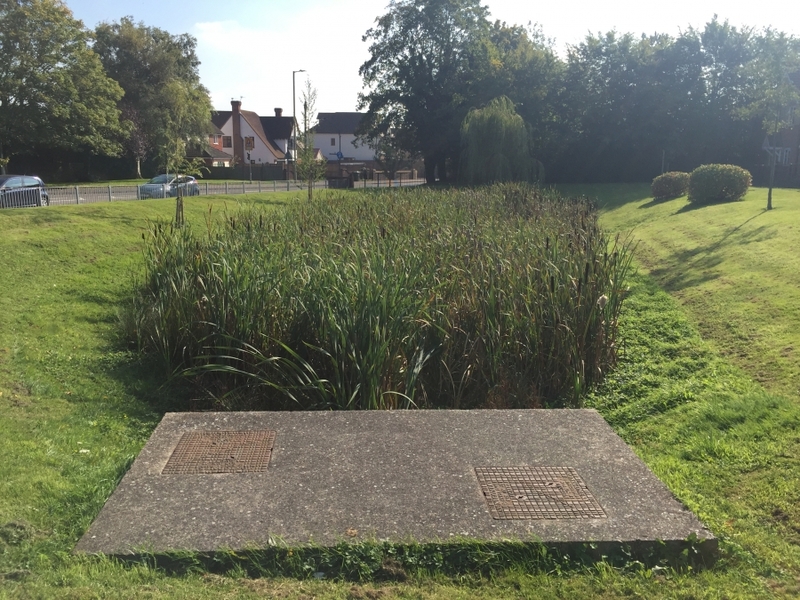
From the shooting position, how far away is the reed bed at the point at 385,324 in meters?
6.56

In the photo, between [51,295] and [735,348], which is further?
[51,295]

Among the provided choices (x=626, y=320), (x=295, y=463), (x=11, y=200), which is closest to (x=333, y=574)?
(x=295, y=463)

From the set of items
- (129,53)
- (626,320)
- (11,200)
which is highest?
(129,53)

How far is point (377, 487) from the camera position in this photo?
4.18 metres

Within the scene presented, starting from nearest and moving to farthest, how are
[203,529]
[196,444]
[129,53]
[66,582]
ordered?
[66,582] < [203,529] < [196,444] < [129,53]

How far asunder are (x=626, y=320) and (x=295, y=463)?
23.1 ft

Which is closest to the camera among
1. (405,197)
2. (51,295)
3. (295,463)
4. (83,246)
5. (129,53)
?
(295,463)

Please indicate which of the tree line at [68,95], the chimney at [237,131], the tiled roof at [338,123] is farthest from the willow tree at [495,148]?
the tiled roof at [338,123]

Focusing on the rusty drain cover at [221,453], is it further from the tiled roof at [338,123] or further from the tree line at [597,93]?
the tiled roof at [338,123]

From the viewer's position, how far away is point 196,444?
4.84 meters

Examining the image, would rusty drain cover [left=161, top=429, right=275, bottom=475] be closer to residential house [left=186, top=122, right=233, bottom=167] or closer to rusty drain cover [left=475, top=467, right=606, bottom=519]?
rusty drain cover [left=475, top=467, right=606, bottom=519]

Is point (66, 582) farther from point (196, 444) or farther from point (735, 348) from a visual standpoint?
point (735, 348)

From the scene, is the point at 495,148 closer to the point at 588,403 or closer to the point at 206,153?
the point at 588,403

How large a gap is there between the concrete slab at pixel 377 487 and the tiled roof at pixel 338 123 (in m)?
92.7
